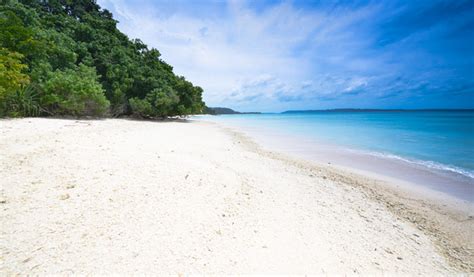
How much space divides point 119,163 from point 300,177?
4896 millimetres

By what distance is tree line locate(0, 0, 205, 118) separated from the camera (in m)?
11.6

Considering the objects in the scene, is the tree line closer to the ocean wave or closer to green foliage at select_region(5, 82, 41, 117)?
green foliage at select_region(5, 82, 41, 117)

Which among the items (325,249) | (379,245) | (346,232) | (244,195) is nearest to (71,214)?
(244,195)

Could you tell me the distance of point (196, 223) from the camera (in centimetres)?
289

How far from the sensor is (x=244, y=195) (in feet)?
13.3

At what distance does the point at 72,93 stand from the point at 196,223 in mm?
16134

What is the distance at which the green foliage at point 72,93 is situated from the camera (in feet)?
42.4

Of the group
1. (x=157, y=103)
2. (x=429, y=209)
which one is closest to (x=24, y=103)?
(x=157, y=103)

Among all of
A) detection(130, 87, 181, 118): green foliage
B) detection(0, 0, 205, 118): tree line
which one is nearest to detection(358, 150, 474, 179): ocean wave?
detection(0, 0, 205, 118): tree line

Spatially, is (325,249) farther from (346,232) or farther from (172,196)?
(172,196)

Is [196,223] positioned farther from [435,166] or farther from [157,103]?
[157,103]

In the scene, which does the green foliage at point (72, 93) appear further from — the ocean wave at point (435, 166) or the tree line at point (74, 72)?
the ocean wave at point (435, 166)

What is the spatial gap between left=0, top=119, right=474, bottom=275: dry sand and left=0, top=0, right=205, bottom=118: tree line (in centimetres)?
1013

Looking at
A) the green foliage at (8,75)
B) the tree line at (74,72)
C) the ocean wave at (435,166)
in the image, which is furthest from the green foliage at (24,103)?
the ocean wave at (435,166)
